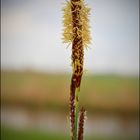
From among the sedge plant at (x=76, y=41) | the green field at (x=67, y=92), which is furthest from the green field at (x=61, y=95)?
the sedge plant at (x=76, y=41)

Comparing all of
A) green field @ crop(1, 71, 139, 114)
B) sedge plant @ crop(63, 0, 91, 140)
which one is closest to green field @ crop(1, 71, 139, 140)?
green field @ crop(1, 71, 139, 114)

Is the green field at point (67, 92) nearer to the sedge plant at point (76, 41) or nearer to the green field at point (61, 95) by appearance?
the green field at point (61, 95)

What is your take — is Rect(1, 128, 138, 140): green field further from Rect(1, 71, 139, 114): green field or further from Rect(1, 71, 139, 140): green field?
Rect(1, 71, 139, 114): green field

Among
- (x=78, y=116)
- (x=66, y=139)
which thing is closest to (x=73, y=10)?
(x=78, y=116)

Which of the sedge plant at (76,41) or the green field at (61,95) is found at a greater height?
the sedge plant at (76,41)

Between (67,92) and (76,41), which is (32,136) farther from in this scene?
(76,41)

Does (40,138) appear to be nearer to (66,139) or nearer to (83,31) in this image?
(66,139)

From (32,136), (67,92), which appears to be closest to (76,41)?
(32,136)

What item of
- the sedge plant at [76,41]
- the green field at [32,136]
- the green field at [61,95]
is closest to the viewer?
the sedge plant at [76,41]
